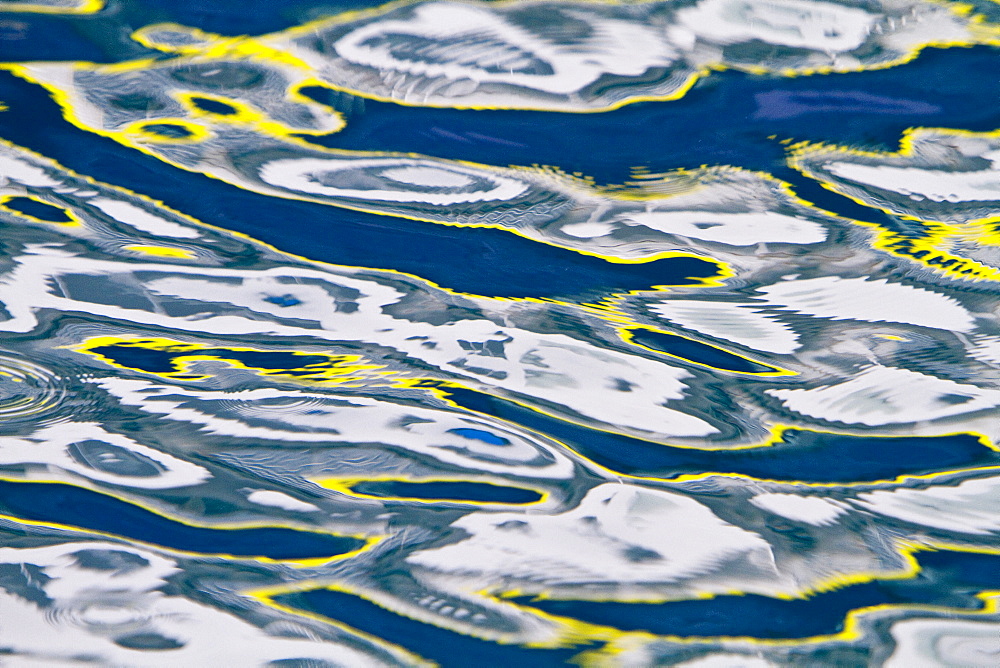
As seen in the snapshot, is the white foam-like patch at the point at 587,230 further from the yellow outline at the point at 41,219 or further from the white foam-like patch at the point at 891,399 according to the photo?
the yellow outline at the point at 41,219

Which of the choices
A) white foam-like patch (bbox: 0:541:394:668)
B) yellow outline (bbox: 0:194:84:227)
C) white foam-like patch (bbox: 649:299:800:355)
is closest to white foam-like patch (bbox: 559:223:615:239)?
white foam-like patch (bbox: 649:299:800:355)

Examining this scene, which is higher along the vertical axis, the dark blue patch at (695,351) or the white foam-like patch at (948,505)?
the dark blue patch at (695,351)

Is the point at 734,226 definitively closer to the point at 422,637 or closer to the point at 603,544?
the point at 603,544

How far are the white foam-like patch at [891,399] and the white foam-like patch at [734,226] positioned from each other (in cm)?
21

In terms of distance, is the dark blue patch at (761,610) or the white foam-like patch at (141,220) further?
the white foam-like patch at (141,220)

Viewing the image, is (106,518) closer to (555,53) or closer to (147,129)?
(147,129)

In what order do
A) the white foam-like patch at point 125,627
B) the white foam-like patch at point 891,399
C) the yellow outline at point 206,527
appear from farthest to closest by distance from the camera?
the white foam-like patch at point 891,399 → the yellow outline at point 206,527 → the white foam-like patch at point 125,627

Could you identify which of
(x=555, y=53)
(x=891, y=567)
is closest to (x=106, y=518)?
(x=555, y=53)

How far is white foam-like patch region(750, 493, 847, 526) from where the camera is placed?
935 millimetres

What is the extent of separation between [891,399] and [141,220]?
1.08 metres

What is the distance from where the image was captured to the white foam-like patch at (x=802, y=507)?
935mm

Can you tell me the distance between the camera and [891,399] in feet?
3.28

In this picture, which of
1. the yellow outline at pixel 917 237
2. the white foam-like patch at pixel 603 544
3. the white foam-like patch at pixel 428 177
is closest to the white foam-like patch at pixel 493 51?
the white foam-like patch at pixel 428 177

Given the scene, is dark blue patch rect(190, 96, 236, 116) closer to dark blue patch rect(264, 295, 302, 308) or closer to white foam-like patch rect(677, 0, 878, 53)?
dark blue patch rect(264, 295, 302, 308)
